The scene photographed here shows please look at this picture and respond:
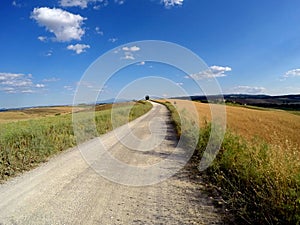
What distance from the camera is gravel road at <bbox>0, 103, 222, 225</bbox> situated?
5.38 meters

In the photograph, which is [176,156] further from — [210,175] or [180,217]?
[180,217]

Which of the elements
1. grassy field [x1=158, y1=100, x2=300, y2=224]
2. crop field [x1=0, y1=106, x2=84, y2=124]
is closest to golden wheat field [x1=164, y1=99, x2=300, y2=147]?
grassy field [x1=158, y1=100, x2=300, y2=224]

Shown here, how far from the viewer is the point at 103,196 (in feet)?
21.7

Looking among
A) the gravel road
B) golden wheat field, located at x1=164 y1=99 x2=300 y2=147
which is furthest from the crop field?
the gravel road

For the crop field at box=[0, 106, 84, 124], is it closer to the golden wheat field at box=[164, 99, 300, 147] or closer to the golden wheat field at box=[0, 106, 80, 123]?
the golden wheat field at box=[0, 106, 80, 123]

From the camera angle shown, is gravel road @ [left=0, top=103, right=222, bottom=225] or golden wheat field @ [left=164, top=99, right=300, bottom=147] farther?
golden wheat field @ [left=164, top=99, right=300, bottom=147]

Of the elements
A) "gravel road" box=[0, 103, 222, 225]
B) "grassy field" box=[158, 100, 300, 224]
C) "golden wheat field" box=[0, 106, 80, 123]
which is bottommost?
"golden wheat field" box=[0, 106, 80, 123]

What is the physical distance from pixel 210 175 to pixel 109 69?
8099 mm

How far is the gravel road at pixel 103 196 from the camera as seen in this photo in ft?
17.6

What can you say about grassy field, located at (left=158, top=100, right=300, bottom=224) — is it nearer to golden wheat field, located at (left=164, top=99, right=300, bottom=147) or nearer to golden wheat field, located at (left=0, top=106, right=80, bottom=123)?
golden wheat field, located at (left=164, top=99, right=300, bottom=147)

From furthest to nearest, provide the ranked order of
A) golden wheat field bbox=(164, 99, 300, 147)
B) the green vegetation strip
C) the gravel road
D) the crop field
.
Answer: the crop field, golden wheat field bbox=(164, 99, 300, 147), the green vegetation strip, the gravel road

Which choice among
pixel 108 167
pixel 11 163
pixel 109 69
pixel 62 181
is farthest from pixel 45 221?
pixel 109 69

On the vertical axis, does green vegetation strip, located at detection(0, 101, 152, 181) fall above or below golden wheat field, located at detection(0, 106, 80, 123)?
above

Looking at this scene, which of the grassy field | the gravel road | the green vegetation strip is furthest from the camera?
the green vegetation strip
